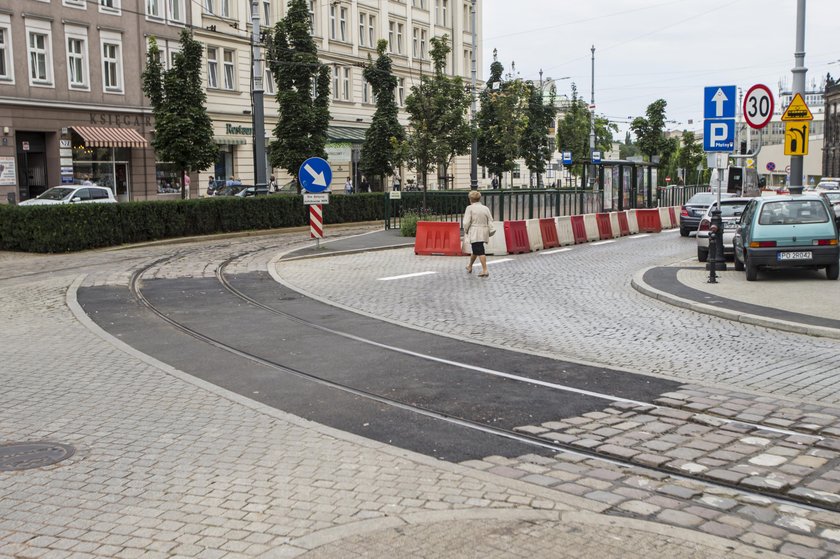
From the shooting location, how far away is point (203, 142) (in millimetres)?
33719

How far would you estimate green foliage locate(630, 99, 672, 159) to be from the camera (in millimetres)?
62531

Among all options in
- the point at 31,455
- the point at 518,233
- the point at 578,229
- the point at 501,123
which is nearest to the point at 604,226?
the point at 578,229

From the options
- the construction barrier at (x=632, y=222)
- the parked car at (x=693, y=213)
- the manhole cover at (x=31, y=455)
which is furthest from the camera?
the construction barrier at (x=632, y=222)

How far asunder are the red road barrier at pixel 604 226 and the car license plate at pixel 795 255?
1249cm

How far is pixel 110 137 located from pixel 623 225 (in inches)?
883

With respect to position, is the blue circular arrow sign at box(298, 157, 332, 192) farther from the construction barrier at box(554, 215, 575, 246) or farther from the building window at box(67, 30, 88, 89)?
the building window at box(67, 30, 88, 89)

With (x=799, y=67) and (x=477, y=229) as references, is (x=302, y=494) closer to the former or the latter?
(x=477, y=229)

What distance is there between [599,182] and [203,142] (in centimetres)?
1588

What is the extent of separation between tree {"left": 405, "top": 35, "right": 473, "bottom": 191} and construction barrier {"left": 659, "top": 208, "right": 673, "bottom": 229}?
26.8 feet

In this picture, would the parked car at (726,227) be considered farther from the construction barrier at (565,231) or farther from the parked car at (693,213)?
the parked car at (693,213)

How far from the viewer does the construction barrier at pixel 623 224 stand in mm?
29531

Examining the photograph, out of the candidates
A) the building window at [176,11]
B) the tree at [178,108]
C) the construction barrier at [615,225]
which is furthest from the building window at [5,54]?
the construction barrier at [615,225]

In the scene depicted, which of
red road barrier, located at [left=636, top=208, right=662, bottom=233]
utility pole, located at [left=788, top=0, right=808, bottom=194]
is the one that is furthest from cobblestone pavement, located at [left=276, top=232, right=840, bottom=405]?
red road barrier, located at [left=636, top=208, right=662, bottom=233]

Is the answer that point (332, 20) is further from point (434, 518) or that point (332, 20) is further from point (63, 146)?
point (434, 518)
